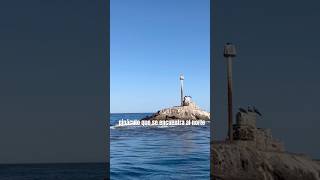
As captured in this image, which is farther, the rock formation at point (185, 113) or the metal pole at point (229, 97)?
the rock formation at point (185, 113)

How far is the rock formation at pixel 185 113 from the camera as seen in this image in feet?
243

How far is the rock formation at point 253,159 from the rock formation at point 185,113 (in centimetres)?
5043

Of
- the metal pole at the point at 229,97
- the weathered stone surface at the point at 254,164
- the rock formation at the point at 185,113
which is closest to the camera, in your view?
→ the weathered stone surface at the point at 254,164

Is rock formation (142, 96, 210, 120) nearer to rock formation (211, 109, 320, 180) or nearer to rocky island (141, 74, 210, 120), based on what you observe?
rocky island (141, 74, 210, 120)

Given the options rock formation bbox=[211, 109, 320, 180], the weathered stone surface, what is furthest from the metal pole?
the weathered stone surface

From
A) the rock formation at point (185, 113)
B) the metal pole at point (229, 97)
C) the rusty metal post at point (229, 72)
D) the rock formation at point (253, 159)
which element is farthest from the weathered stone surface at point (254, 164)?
the rock formation at point (185, 113)

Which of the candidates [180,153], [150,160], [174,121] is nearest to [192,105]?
[174,121]

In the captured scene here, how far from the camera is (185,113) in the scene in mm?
74312

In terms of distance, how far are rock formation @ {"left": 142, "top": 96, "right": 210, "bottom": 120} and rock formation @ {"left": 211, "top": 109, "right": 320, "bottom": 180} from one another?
50.4 m

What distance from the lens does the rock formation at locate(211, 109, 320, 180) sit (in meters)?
21.0

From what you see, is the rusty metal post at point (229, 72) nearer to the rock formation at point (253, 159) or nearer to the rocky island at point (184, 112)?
the rock formation at point (253, 159)

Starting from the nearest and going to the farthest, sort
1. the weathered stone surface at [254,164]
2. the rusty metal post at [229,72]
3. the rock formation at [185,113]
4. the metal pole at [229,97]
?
the weathered stone surface at [254,164]
the rusty metal post at [229,72]
the metal pole at [229,97]
the rock formation at [185,113]

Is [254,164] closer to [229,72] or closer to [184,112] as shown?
[229,72]

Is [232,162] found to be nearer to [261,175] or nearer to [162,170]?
[261,175]
